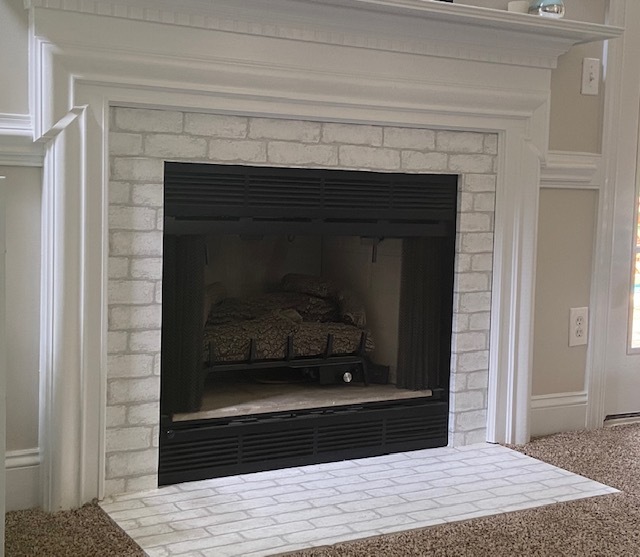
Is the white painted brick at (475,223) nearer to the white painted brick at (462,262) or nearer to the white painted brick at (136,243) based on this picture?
the white painted brick at (462,262)

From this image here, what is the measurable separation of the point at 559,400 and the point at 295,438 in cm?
107

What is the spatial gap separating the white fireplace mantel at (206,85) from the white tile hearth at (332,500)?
10.1 inches

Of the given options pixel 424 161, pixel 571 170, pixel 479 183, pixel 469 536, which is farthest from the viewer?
pixel 571 170

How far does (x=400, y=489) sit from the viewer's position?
2.61 metres

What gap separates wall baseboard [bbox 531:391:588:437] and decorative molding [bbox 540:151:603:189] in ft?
2.47

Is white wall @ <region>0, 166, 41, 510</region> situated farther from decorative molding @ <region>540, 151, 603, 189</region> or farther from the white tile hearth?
decorative molding @ <region>540, 151, 603, 189</region>

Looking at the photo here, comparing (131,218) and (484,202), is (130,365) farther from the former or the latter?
(484,202)

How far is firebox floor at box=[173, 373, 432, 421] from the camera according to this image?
2750mm

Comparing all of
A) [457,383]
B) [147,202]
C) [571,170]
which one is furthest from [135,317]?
[571,170]

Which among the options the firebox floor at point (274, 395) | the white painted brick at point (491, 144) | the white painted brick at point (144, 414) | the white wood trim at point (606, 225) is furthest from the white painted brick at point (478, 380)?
the white painted brick at point (144, 414)

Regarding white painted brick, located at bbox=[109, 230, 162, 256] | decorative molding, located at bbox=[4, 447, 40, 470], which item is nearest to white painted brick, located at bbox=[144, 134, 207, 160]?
white painted brick, located at bbox=[109, 230, 162, 256]

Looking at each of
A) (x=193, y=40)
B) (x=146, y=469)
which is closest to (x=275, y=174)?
(x=193, y=40)

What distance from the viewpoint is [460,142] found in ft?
9.71

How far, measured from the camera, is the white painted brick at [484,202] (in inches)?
119
